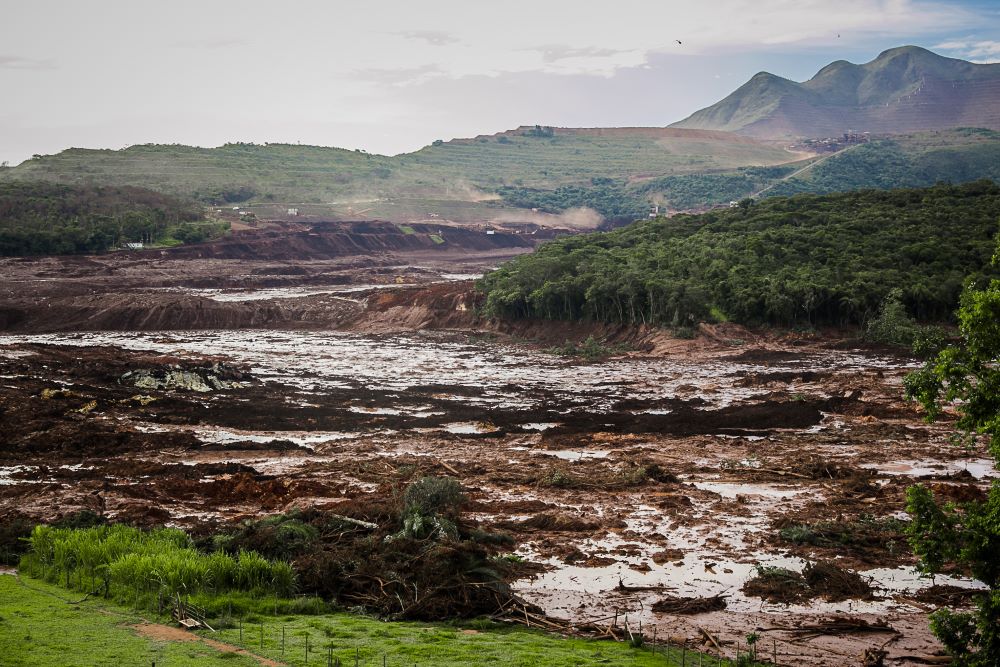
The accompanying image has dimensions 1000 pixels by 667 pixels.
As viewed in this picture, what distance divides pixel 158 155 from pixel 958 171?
162112 mm

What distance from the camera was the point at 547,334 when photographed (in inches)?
2229

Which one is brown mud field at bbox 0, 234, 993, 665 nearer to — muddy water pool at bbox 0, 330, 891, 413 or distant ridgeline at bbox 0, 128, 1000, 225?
muddy water pool at bbox 0, 330, 891, 413

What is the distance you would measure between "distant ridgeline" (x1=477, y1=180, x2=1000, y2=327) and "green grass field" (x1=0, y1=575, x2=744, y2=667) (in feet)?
133

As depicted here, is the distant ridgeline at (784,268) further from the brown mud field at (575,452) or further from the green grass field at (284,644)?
the green grass field at (284,644)

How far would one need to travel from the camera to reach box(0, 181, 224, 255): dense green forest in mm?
88188

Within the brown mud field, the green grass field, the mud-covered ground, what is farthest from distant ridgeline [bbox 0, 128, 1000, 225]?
the green grass field

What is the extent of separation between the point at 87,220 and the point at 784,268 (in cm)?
7893

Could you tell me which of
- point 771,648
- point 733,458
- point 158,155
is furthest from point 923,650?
point 158,155

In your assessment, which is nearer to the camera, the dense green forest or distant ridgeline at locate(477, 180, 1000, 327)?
distant ridgeline at locate(477, 180, 1000, 327)

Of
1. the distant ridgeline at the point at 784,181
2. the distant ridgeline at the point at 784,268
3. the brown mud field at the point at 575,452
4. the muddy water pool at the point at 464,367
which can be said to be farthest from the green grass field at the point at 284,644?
the distant ridgeline at the point at 784,181

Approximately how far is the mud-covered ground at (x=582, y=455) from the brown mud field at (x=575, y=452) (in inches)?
3.8

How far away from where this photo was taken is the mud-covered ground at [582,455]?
1698 cm

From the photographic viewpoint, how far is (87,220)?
98.9 meters

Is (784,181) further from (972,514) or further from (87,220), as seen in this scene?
(972,514)
